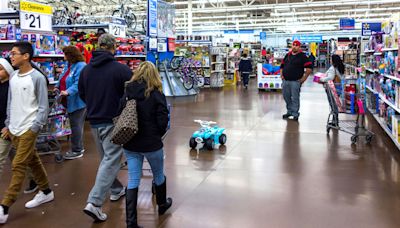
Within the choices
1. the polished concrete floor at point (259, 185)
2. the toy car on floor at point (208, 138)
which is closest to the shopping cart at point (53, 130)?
the polished concrete floor at point (259, 185)

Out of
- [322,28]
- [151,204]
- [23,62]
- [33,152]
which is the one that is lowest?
[151,204]

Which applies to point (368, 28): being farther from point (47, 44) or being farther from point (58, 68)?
point (47, 44)

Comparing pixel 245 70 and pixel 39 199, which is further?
pixel 245 70

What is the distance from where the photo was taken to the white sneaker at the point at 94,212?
359 cm

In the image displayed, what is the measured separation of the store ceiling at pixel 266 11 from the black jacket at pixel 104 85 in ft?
58.9

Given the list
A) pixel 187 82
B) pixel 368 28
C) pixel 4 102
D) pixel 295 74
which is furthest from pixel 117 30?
pixel 368 28

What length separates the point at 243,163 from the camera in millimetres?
5766

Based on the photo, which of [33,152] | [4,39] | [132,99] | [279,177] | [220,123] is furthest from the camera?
[220,123]

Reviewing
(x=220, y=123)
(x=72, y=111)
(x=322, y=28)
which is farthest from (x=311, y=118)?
(x=322, y=28)

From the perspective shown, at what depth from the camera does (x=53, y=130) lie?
261 inches

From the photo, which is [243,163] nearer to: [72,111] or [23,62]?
[72,111]

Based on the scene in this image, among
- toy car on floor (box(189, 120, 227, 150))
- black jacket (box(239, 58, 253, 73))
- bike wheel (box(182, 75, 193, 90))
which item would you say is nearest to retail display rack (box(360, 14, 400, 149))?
toy car on floor (box(189, 120, 227, 150))

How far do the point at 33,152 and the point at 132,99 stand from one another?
1.27 metres

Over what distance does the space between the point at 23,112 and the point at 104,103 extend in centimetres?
76
